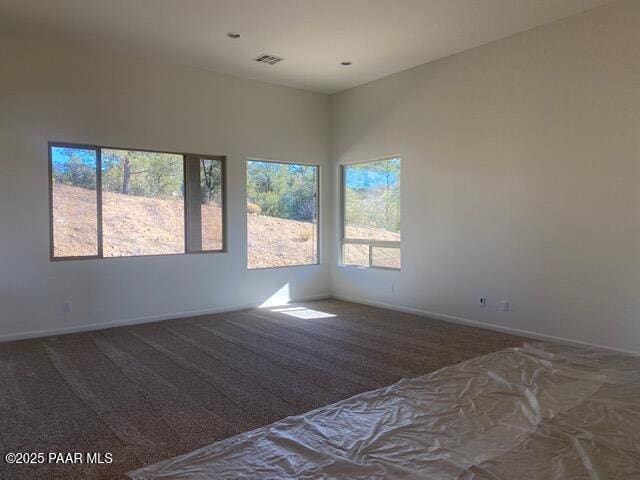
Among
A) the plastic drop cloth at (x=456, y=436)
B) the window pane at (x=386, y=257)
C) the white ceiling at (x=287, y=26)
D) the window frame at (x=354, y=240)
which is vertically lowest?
the plastic drop cloth at (x=456, y=436)

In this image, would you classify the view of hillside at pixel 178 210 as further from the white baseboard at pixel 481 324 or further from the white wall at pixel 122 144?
the white baseboard at pixel 481 324

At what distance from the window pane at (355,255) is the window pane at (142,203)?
2578mm

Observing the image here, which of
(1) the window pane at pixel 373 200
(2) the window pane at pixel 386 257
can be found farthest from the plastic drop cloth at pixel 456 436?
(1) the window pane at pixel 373 200

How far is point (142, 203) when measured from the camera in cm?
568

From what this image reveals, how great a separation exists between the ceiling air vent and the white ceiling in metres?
0.09

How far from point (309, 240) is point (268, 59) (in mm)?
2835

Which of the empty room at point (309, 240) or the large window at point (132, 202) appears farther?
the large window at point (132, 202)

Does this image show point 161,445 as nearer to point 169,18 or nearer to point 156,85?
point 169,18

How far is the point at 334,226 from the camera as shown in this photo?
738 centimetres

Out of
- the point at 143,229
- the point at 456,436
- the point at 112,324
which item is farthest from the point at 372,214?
the point at 456,436

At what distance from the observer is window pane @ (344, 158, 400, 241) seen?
253 inches

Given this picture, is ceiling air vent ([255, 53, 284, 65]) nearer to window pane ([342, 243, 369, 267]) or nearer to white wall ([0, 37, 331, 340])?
white wall ([0, 37, 331, 340])

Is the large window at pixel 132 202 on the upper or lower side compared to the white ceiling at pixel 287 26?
lower

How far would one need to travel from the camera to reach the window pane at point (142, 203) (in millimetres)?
5465
